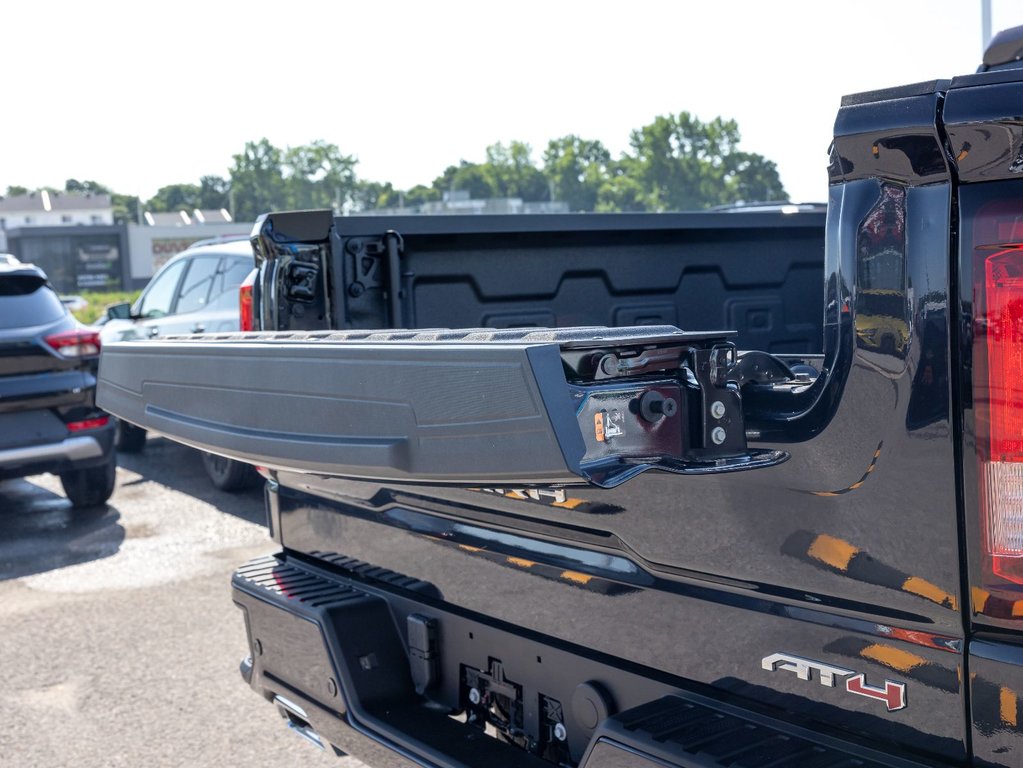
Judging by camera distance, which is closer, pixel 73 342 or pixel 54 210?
pixel 73 342

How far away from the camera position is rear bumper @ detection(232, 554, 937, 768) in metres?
1.78

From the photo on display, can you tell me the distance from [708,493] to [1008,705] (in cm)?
56

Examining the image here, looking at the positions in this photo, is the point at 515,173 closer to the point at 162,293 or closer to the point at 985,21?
the point at 162,293

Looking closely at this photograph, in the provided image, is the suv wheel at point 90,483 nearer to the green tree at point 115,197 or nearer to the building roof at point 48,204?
the building roof at point 48,204

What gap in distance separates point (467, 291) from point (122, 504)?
17.9 feet

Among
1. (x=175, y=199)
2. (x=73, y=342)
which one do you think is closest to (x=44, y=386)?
(x=73, y=342)

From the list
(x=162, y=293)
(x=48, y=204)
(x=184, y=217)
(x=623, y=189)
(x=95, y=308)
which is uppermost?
→ (x=48, y=204)

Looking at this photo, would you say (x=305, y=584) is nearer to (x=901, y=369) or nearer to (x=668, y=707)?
(x=668, y=707)

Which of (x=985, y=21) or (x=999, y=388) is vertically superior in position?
(x=985, y=21)

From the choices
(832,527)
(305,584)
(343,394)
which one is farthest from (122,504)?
(832,527)

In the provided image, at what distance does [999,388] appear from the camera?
144 centimetres

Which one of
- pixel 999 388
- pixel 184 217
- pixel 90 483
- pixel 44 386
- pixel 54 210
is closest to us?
pixel 999 388

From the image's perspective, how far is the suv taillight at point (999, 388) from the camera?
56.2 inches

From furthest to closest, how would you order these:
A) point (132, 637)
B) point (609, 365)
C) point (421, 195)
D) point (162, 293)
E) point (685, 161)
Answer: point (421, 195) < point (685, 161) < point (162, 293) < point (132, 637) < point (609, 365)
